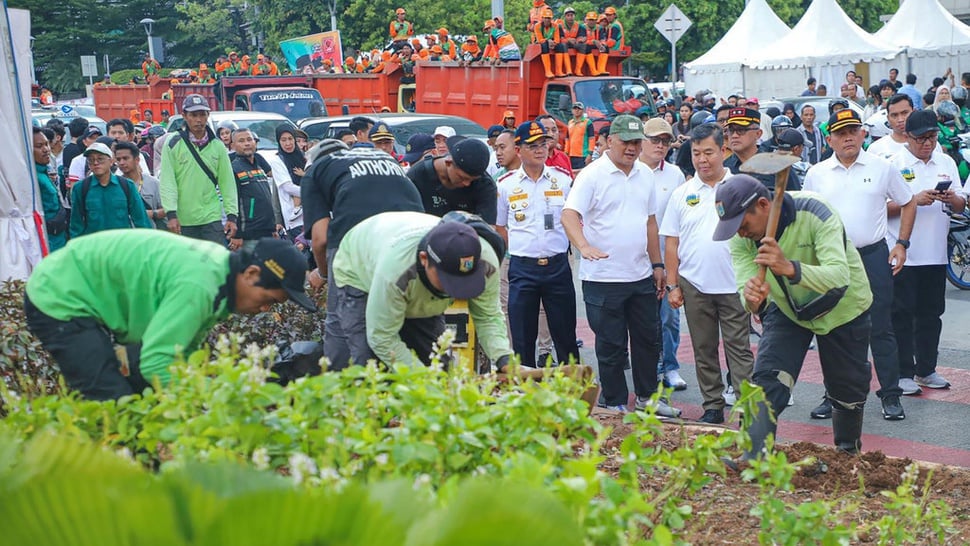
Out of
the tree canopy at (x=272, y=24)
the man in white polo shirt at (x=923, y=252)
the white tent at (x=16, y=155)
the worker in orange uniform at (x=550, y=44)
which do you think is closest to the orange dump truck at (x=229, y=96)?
→ the worker in orange uniform at (x=550, y=44)

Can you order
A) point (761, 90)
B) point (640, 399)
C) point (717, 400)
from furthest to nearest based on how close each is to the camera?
point (761, 90) → point (640, 399) → point (717, 400)

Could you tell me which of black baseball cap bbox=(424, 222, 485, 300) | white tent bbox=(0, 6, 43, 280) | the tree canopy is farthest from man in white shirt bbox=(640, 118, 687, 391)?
the tree canopy

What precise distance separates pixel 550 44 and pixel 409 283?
16573 mm

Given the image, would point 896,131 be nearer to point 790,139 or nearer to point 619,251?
point 790,139

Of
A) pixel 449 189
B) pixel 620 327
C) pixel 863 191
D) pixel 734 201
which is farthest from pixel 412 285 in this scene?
pixel 863 191

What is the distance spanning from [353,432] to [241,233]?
26.8ft

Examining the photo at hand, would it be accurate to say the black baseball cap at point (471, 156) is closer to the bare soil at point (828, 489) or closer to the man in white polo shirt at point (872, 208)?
the bare soil at point (828, 489)

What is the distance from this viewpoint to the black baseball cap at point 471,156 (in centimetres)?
717

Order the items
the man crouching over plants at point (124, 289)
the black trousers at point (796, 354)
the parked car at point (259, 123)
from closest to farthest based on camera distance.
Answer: the man crouching over plants at point (124, 289)
the black trousers at point (796, 354)
the parked car at point (259, 123)

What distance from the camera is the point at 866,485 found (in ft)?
20.0

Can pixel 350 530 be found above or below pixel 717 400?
above

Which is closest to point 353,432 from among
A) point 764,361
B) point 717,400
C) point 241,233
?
point 764,361

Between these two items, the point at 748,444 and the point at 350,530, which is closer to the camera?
the point at 350,530

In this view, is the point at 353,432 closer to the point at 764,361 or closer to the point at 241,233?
the point at 764,361
